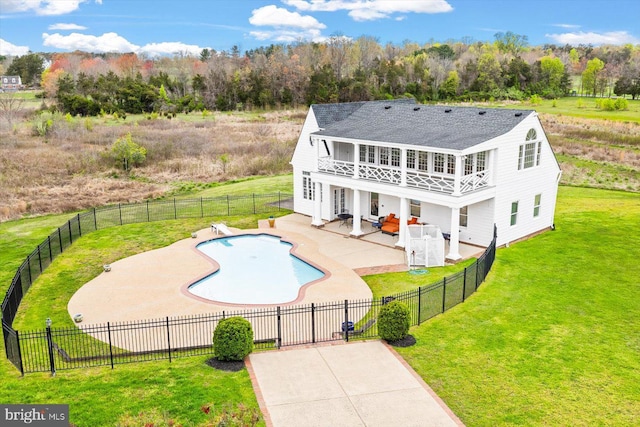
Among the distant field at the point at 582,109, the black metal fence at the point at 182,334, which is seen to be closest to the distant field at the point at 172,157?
the distant field at the point at 582,109

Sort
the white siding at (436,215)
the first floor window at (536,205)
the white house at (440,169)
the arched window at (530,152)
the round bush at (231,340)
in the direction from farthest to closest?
the first floor window at (536,205) < the white siding at (436,215) < the arched window at (530,152) < the white house at (440,169) < the round bush at (231,340)

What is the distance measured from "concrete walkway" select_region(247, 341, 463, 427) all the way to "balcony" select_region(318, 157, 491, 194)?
11.0 m

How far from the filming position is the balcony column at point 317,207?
32.2 meters

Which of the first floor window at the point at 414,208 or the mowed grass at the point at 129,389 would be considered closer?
the mowed grass at the point at 129,389

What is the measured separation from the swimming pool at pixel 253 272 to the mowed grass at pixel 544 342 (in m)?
7.04

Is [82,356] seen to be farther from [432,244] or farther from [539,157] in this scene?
[539,157]

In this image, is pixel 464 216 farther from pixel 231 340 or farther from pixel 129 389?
pixel 129 389

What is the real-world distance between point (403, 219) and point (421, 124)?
5730mm

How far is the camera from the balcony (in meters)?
26.2

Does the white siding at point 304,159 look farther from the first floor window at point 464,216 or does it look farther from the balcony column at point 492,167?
the balcony column at point 492,167

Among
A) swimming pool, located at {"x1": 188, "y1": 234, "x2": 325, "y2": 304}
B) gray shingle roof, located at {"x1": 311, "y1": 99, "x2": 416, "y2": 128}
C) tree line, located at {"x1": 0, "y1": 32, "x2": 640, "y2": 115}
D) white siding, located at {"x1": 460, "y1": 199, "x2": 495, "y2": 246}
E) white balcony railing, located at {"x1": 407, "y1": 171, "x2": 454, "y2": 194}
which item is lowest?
swimming pool, located at {"x1": 188, "y1": 234, "x2": 325, "y2": 304}

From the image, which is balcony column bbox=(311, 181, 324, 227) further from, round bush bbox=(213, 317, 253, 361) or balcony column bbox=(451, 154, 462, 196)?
round bush bbox=(213, 317, 253, 361)

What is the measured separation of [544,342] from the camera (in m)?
17.9

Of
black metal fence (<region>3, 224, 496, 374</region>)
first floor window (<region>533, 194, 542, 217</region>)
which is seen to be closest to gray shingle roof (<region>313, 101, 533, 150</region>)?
first floor window (<region>533, 194, 542, 217</region>)
